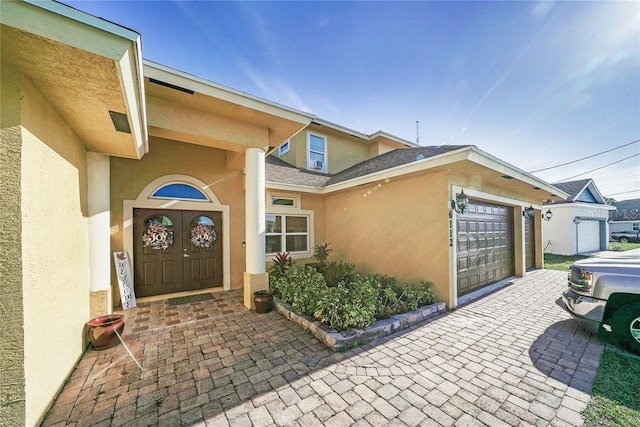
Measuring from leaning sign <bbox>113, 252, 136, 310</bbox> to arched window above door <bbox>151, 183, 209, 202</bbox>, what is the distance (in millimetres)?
1564

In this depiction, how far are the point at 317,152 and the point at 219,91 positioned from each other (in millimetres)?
6324

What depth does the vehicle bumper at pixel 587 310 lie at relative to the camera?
358 centimetres

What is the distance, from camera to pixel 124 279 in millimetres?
5168

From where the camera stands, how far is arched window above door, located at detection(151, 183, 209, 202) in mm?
5805

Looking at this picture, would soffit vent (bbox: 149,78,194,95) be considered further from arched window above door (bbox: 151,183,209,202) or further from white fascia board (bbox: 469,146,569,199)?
white fascia board (bbox: 469,146,569,199)

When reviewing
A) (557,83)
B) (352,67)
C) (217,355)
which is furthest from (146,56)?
(557,83)

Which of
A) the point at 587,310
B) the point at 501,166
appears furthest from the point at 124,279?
the point at 501,166

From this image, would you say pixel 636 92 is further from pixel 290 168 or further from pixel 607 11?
pixel 290 168

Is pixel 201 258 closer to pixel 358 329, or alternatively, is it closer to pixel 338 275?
pixel 338 275

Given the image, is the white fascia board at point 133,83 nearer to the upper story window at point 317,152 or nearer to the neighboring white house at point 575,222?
the upper story window at point 317,152

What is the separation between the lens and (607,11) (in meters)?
5.14

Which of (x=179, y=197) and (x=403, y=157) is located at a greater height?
(x=403, y=157)

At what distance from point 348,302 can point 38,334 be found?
3.99m

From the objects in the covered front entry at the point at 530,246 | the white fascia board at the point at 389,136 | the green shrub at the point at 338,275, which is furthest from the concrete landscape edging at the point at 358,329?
the white fascia board at the point at 389,136
